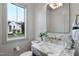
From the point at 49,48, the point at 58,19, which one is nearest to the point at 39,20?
the point at 58,19

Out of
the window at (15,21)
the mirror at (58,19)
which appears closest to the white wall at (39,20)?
the mirror at (58,19)

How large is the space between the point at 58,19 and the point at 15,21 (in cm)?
51

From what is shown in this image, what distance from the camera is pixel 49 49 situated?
4.79 feet

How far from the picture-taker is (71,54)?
142 centimetres

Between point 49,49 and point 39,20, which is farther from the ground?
point 39,20

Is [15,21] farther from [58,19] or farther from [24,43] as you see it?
[58,19]

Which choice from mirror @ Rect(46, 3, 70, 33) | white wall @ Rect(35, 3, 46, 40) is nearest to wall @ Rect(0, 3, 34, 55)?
white wall @ Rect(35, 3, 46, 40)

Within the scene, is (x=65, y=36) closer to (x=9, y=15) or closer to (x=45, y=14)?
(x=45, y=14)

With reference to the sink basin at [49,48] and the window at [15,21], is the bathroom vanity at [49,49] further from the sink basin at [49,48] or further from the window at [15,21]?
the window at [15,21]

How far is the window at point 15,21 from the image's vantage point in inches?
56.1

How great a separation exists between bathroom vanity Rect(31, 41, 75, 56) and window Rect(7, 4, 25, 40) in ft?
0.70

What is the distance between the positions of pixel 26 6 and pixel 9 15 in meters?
0.23

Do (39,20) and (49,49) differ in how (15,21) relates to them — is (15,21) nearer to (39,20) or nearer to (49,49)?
(39,20)

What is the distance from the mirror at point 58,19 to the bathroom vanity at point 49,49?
0.17 meters
